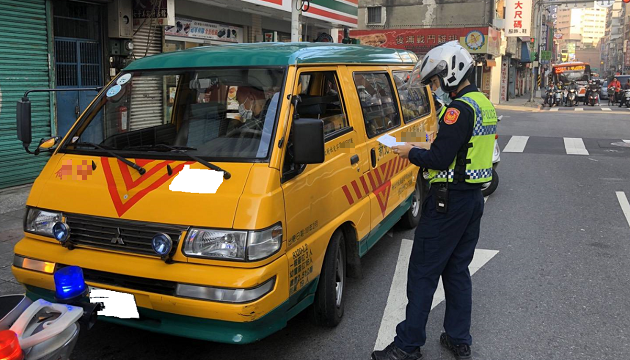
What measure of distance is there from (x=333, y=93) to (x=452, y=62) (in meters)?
1.12

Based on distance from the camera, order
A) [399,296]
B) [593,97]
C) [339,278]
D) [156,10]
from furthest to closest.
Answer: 1. [593,97]
2. [156,10]
3. [399,296]
4. [339,278]

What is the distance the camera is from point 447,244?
3.58 m

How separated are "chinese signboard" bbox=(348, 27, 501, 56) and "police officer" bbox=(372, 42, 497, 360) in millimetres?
33537

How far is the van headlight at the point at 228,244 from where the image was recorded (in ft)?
10.3

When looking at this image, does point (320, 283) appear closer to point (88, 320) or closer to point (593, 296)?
point (88, 320)

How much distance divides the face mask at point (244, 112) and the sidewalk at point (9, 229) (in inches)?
104

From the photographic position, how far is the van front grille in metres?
3.28

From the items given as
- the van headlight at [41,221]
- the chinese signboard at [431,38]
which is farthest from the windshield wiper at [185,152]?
the chinese signboard at [431,38]

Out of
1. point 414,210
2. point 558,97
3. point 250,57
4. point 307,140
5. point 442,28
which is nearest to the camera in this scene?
point 307,140

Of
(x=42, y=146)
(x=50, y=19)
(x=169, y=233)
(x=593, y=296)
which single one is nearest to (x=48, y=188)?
(x=42, y=146)

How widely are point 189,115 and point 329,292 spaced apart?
1.62 m

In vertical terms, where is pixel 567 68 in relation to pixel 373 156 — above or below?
above

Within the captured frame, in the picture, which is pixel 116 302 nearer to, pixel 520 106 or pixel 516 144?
pixel 516 144

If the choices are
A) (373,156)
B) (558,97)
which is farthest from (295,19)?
(558,97)
